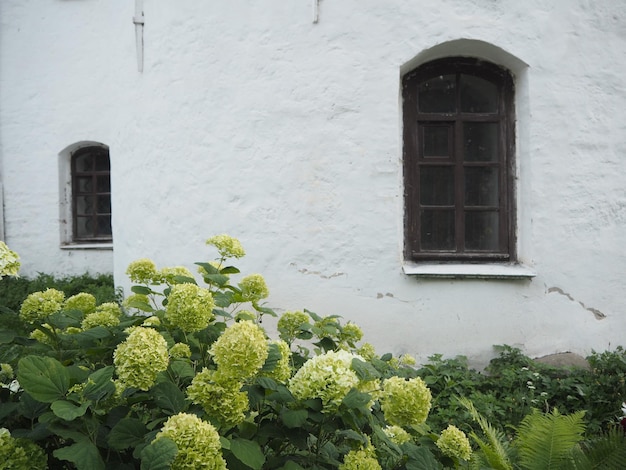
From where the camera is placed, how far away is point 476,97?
179 inches

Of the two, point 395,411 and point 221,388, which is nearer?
point 221,388

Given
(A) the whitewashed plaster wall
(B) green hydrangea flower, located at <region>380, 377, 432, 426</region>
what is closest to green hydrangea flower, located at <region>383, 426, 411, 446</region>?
(B) green hydrangea flower, located at <region>380, 377, 432, 426</region>

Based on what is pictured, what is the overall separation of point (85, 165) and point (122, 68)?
13.2ft

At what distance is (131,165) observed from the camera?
4.88 metres

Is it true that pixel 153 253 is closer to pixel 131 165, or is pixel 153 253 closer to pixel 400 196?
pixel 131 165

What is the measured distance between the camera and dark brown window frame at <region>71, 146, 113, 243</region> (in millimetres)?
8688

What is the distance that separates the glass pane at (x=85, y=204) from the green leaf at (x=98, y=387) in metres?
8.28

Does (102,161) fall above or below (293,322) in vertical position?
above

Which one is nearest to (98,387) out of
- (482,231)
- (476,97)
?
(482,231)

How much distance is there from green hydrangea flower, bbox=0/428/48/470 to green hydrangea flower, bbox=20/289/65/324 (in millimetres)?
602

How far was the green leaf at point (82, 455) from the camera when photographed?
111 centimetres

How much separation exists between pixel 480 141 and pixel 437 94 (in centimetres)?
59

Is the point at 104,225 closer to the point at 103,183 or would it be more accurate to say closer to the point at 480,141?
the point at 103,183

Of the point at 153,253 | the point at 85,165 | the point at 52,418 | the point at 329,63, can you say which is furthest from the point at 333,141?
the point at 85,165
